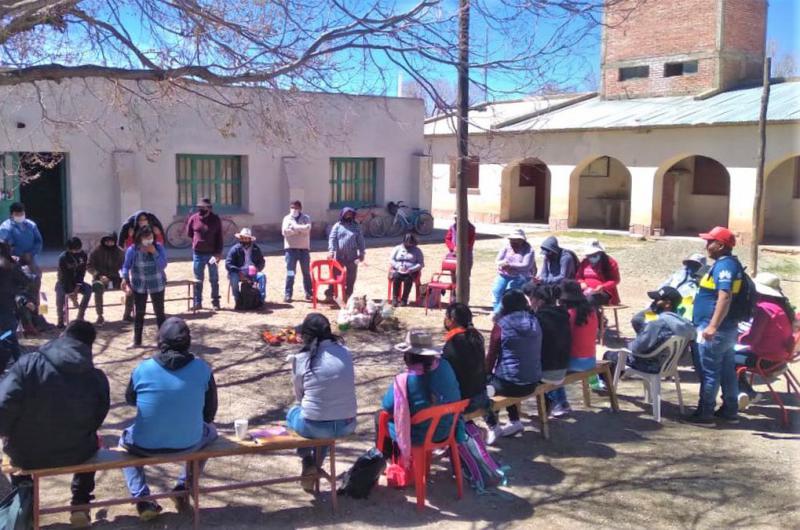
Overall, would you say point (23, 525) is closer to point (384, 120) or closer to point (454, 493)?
point (454, 493)

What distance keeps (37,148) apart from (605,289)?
12611mm

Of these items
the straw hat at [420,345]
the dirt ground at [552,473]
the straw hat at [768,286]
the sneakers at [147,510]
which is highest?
the straw hat at [768,286]

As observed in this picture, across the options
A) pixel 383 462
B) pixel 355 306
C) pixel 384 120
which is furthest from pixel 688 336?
pixel 384 120

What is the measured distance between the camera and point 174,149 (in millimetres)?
18438

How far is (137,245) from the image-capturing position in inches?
335

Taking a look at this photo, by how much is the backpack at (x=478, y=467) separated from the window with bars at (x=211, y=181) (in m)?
15.1

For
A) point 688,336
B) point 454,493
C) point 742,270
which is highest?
point 742,270

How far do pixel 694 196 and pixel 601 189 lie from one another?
3333mm

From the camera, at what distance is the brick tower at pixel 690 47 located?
24.6m

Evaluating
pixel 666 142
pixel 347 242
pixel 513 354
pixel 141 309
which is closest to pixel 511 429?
pixel 513 354

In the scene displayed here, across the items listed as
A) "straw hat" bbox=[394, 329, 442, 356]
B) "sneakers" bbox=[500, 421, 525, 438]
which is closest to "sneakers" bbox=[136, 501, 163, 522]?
"straw hat" bbox=[394, 329, 442, 356]

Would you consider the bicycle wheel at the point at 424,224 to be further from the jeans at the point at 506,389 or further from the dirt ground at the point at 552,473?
the jeans at the point at 506,389

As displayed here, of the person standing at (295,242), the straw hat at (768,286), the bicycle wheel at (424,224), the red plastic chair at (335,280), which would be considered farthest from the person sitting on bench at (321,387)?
the bicycle wheel at (424,224)

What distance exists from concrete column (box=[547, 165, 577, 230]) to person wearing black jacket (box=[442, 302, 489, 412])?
2024cm
